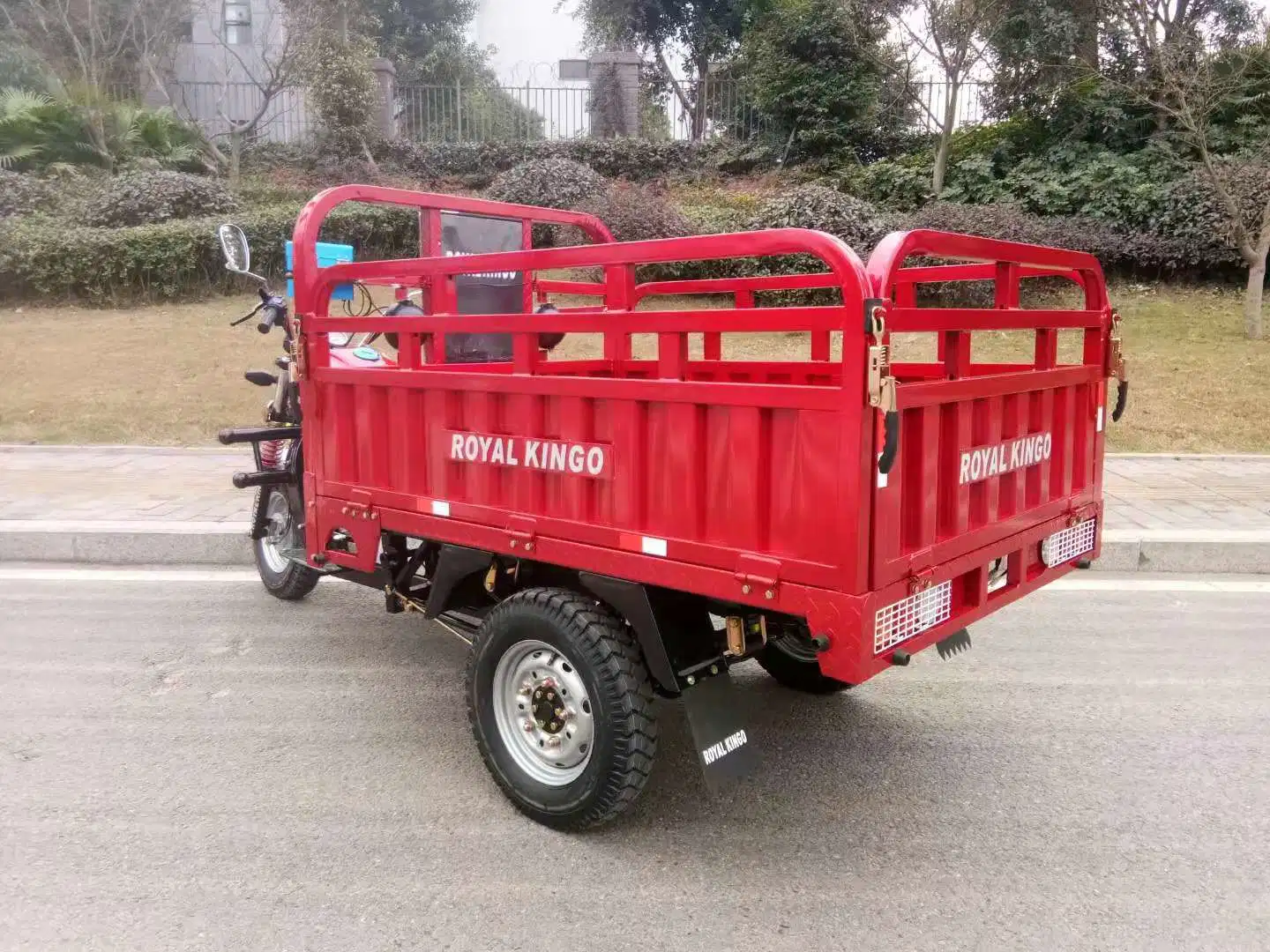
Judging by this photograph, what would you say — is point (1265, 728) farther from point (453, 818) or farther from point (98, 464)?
point (98, 464)

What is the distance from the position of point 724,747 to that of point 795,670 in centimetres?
123

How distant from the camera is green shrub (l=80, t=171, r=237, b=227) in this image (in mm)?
14078

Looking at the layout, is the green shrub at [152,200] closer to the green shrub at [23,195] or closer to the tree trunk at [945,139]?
the green shrub at [23,195]

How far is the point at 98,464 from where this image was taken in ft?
26.7

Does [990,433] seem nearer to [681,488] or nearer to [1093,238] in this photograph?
Result: [681,488]

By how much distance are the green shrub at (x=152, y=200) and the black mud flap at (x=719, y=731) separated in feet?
45.0

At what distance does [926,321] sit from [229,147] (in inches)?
764

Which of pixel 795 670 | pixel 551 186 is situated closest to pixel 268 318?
pixel 795 670

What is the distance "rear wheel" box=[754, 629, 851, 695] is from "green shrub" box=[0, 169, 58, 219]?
14827 millimetres

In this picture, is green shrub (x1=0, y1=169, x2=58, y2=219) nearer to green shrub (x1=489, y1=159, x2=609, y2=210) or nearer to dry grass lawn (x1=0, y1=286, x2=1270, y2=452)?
dry grass lawn (x1=0, y1=286, x2=1270, y2=452)

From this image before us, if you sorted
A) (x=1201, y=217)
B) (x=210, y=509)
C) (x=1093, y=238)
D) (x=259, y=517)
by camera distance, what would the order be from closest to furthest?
(x=259, y=517) → (x=210, y=509) → (x=1201, y=217) → (x=1093, y=238)

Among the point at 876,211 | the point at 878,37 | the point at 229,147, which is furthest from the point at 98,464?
the point at 878,37

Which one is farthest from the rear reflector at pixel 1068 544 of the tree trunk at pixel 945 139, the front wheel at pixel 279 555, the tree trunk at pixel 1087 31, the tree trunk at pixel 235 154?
the tree trunk at pixel 235 154

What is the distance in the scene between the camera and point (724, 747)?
2875 mm
